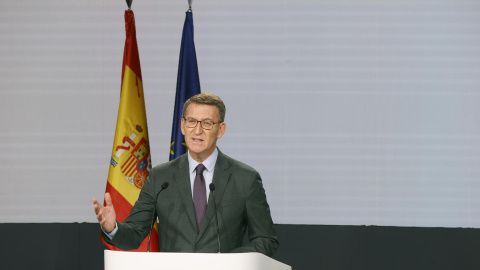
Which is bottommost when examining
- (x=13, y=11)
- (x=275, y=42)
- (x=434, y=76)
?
(x=434, y=76)

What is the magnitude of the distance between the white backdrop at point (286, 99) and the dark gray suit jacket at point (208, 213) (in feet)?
6.62

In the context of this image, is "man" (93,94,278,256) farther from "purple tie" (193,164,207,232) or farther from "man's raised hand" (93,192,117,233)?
"man's raised hand" (93,192,117,233)

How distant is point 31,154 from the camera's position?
4879mm

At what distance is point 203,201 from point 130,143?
1.78m

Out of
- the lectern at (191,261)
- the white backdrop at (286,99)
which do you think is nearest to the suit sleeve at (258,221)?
the lectern at (191,261)

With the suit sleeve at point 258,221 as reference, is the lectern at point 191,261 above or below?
below

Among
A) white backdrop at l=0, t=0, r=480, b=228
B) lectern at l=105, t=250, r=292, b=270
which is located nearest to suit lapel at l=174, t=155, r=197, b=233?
lectern at l=105, t=250, r=292, b=270

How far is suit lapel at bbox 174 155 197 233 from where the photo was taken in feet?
8.77

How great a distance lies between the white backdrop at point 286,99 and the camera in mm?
4699

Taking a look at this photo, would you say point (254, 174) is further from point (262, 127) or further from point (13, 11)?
point (13, 11)

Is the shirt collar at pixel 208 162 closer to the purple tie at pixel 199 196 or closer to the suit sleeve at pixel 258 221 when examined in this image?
the purple tie at pixel 199 196

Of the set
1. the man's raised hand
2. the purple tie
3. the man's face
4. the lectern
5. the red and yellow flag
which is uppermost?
the red and yellow flag

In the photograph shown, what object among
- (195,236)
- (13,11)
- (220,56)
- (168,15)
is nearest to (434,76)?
(220,56)

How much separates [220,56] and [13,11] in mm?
1555
